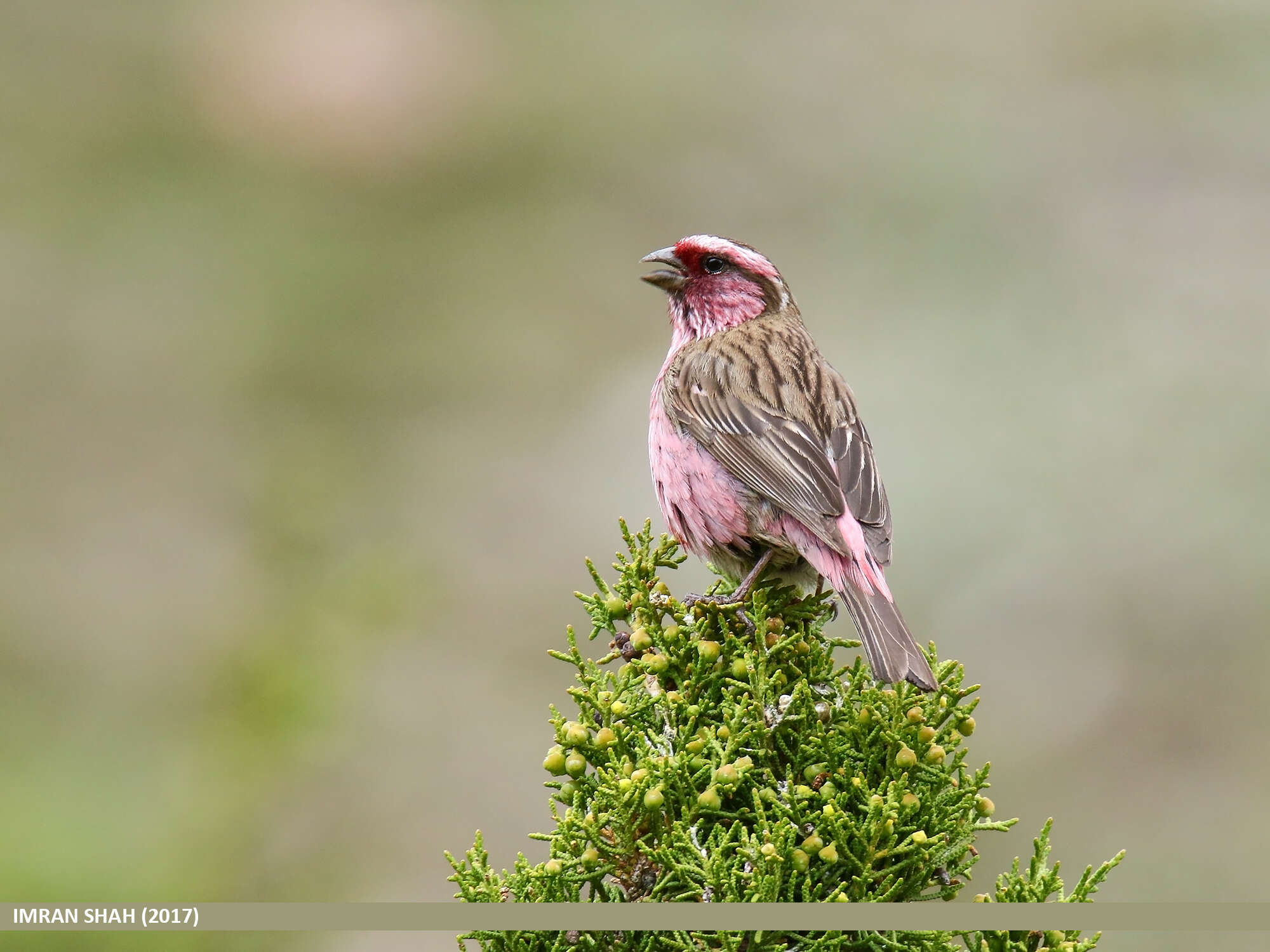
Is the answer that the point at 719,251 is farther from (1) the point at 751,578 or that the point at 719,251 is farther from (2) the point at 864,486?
(1) the point at 751,578

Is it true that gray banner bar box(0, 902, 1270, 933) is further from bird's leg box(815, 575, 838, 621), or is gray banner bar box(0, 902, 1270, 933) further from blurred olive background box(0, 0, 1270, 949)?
blurred olive background box(0, 0, 1270, 949)

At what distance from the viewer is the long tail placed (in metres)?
3.27

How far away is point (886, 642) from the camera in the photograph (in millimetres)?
3430

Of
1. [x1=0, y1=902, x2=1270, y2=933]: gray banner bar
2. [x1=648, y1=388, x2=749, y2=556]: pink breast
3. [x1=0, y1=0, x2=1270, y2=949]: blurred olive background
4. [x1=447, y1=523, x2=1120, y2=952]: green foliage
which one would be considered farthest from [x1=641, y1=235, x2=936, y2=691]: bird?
[x1=0, y1=0, x2=1270, y2=949]: blurred olive background

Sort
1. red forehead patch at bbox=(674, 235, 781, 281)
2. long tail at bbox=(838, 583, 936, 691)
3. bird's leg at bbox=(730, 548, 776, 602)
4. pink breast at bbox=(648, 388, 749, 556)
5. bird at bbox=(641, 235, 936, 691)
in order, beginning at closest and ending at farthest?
1. long tail at bbox=(838, 583, 936, 691)
2. bird's leg at bbox=(730, 548, 776, 602)
3. bird at bbox=(641, 235, 936, 691)
4. pink breast at bbox=(648, 388, 749, 556)
5. red forehead patch at bbox=(674, 235, 781, 281)

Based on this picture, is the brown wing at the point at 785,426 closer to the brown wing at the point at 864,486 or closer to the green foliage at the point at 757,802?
the brown wing at the point at 864,486

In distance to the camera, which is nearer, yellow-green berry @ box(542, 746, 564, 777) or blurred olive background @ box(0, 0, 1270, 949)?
yellow-green berry @ box(542, 746, 564, 777)

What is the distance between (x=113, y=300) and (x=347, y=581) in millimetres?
3893

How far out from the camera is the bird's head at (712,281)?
5062 mm

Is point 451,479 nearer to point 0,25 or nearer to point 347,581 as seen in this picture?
point 347,581

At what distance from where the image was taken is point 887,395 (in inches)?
332

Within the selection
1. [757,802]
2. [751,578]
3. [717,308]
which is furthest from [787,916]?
[717,308]

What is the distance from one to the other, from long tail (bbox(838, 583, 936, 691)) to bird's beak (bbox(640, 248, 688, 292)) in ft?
5.57

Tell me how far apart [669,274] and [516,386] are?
488 cm
